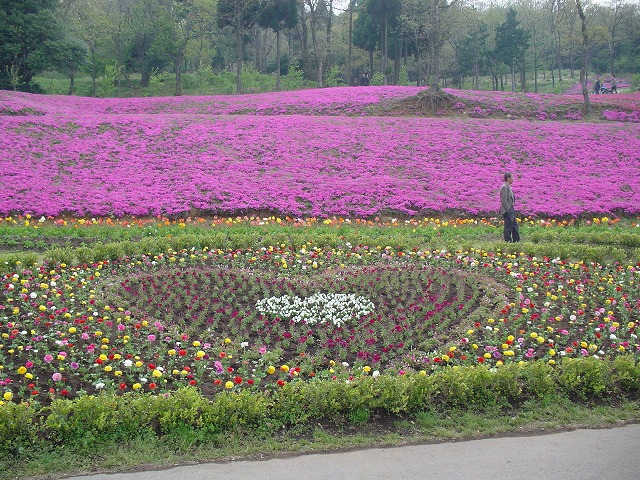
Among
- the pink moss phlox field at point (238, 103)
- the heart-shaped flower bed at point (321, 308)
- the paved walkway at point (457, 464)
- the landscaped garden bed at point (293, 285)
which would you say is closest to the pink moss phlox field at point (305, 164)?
the landscaped garden bed at point (293, 285)

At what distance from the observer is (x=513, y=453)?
5051mm

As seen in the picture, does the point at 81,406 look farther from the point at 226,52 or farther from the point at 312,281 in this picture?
the point at 226,52

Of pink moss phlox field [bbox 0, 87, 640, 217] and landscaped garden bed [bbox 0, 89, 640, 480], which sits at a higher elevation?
pink moss phlox field [bbox 0, 87, 640, 217]

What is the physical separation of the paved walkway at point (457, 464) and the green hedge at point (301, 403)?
1.67ft

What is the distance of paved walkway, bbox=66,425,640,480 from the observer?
464 cm

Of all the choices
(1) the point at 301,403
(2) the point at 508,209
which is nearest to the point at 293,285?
(1) the point at 301,403

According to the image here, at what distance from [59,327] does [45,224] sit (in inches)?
328

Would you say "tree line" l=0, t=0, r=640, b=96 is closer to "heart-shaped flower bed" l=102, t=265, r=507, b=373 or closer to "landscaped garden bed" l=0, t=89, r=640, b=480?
"landscaped garden bed" l=0, t=89, r=640, b=480

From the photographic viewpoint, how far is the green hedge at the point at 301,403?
4.98 m

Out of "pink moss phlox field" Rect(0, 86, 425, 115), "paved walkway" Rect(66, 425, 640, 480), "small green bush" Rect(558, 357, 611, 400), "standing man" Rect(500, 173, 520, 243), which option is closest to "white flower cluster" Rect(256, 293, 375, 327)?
"small green bush" Rect(558, 357, 611, 400)

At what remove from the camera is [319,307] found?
848cm

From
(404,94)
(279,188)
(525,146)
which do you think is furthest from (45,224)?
Result: (404,94)

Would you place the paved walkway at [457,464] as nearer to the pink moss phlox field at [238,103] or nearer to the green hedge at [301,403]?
the green hedge at [301,403]

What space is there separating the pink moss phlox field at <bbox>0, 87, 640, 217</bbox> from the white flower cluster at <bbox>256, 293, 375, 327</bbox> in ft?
25.8
